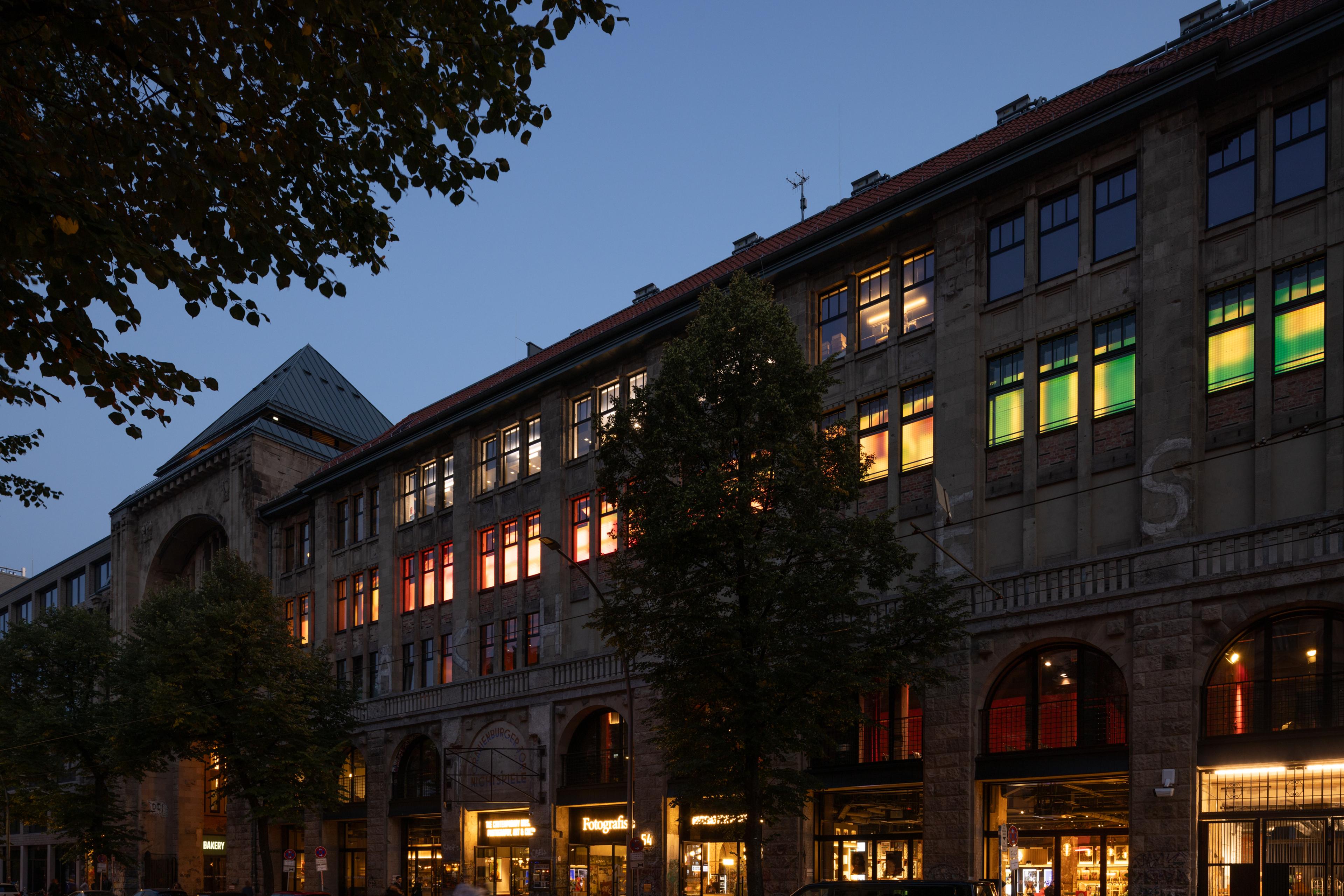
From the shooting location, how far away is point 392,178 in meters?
13.2

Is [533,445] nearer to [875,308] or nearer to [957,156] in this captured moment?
[875,308]

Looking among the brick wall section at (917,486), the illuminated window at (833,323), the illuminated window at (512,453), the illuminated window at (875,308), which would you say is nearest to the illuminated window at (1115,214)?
the illuminated window at (875,308)

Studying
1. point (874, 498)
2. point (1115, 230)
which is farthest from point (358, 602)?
point (1115, 230)

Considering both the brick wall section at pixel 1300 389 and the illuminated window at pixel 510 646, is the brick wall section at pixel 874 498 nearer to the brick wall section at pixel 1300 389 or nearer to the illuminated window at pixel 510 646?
the brick wall section at pixel 1300 389

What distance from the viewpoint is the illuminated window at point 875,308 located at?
32.6m

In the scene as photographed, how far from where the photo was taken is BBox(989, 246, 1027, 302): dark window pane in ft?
97.1

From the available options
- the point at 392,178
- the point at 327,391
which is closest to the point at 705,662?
the point at 392,178

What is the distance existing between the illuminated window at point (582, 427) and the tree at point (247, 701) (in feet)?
38.4

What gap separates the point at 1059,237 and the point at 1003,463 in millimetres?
5186

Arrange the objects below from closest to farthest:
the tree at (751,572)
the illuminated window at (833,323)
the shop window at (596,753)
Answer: the tree at (751,572) → the illuminated window at (833,323) → the shop window at (596,753)

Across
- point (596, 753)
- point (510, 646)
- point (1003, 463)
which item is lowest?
point (596, 753)

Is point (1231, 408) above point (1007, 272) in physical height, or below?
below

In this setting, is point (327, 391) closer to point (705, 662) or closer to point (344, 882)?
point (344, 882)

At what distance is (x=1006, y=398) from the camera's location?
29484 millimetres
